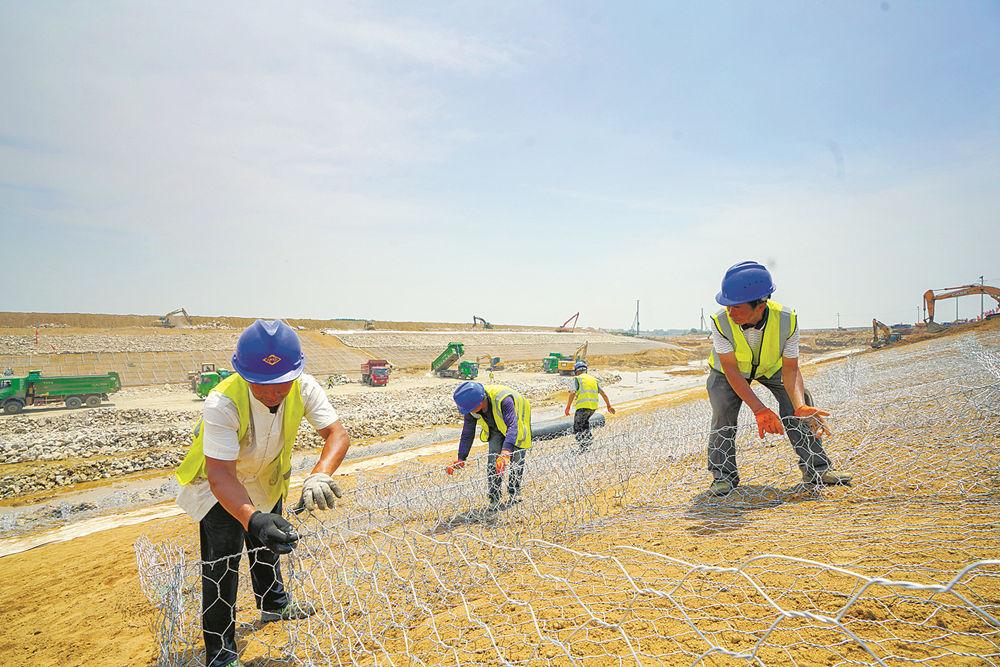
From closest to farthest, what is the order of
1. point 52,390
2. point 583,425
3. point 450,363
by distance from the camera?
point 583,425, point 52,390, point 450,363

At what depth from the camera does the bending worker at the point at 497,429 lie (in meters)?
4.37

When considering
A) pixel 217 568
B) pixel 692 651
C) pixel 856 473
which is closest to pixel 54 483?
pixel 217 568

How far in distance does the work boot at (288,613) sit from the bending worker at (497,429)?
1628 millimetres

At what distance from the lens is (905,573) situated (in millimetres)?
2033

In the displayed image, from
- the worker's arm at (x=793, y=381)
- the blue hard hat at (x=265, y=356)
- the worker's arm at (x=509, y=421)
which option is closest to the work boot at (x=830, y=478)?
the worker's arm at (x=793, y=381)

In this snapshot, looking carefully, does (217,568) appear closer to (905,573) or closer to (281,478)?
(281,478)

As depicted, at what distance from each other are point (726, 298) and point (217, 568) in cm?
336

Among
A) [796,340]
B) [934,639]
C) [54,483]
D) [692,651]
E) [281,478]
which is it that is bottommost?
[54,483]

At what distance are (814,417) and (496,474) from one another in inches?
A: 95.6

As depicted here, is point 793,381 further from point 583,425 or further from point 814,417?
→ point 583,425

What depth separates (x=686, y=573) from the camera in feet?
6.19

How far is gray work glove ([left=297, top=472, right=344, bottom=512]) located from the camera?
95.1 inches

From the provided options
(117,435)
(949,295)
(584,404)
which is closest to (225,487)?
(584,404)

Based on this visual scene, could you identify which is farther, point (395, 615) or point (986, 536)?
point (395, 615)
